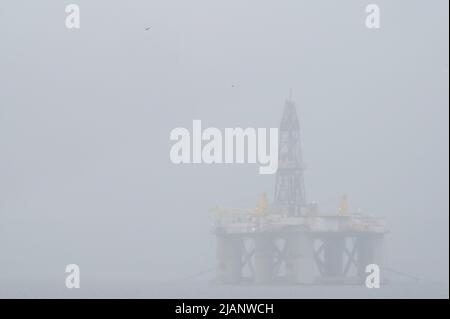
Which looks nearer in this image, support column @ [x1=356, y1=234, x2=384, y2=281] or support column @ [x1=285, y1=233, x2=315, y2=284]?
support column @ [x1=285, y1=233, x2=315, y2=284]

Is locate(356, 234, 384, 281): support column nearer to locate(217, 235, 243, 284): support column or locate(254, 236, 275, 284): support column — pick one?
locate(254, 236, 275, 284): support column

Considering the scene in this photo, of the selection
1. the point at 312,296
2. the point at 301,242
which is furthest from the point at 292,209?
the point at 312,296

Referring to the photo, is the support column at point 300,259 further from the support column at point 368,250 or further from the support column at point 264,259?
the support column at point 368,250

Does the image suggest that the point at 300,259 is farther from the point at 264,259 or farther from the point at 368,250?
the point at 368,250

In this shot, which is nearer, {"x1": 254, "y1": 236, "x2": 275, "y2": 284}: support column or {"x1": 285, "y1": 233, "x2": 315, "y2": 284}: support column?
{"x1": 285, "y1": 233, "x2": 315, "y2": 284}: support column

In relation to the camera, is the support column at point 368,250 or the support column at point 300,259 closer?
the support column at point 300,259

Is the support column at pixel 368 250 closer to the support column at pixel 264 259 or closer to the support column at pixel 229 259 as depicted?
the support column at pixel 264 259

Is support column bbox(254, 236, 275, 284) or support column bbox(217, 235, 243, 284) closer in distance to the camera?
support column bbox(254, 236, 275, 284)

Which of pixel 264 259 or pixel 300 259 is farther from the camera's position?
pixel 264 259

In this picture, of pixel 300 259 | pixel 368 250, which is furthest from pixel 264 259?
pixel 368 250

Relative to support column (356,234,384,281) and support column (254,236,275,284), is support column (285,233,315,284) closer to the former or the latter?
support column (254,236,275,284)

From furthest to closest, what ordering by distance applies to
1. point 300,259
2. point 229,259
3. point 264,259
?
1. point 229,259
2. point 264,259
3. point 300,259
